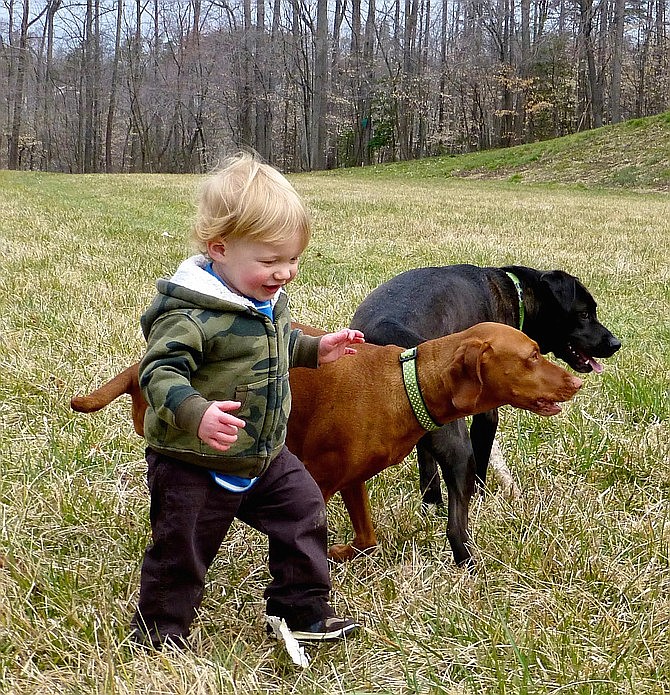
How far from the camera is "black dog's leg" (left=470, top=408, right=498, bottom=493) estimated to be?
3.46 metres

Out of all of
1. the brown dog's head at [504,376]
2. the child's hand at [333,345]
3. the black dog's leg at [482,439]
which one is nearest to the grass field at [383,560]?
the black dog's leg at [482,439]

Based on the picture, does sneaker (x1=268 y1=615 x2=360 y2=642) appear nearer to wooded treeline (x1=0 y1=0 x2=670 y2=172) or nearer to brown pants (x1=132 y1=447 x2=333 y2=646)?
brown pants (x1=132 y1=447 x2=333 y2=646)

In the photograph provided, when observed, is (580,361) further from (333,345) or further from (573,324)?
(333,345)

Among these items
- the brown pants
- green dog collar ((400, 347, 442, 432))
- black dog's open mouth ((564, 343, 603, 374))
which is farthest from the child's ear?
black dog's open mouth ((564, 343, 603, 374))

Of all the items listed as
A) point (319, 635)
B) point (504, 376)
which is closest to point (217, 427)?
point (319, 635)

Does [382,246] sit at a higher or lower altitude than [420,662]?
higher

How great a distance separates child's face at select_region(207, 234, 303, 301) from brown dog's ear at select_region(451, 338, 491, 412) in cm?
69

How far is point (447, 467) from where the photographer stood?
2.95 metres

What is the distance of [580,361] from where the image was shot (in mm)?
4508

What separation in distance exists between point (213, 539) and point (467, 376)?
3.08ft

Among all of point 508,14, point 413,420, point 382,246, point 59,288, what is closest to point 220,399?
point 413,420

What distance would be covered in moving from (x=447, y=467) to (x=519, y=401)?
1.15 feet

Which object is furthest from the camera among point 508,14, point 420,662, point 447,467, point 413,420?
point 508,14

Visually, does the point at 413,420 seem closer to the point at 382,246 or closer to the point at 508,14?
the point at 382,246
